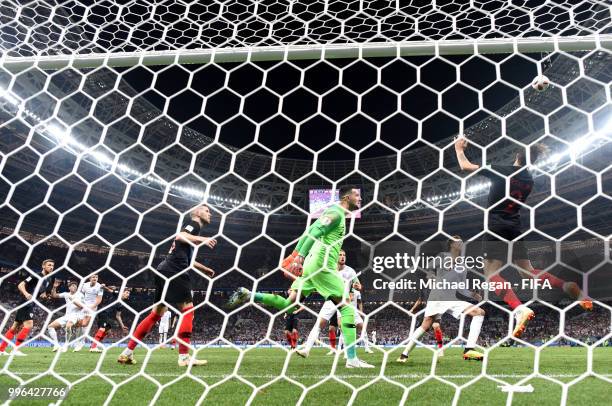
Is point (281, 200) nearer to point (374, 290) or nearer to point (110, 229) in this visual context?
point (374, 290)

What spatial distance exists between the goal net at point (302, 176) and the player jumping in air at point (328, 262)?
14 cm

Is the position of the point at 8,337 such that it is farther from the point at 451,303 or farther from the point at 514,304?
the point at 514,304

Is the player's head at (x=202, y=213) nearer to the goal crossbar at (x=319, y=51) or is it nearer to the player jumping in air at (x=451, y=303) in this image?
the goal crossbar at (x=319, y=51)

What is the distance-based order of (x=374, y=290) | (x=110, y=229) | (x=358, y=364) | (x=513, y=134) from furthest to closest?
(x=110, y=229) → (x=374, y=290) → (x=513, y=134) → (x=358, y=364)

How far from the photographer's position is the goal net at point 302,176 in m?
2.25

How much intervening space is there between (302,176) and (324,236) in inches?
153

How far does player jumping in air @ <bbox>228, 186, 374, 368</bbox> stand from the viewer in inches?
114

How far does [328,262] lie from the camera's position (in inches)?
130

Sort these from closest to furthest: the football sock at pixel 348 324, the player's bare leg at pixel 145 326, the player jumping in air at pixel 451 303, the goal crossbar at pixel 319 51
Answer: the goal crossbar at pixel 319 51 < the football sock at pixel 348 324 < the player's bare leg at pixel 145 326 < the player jumping in air at pixel 451 303

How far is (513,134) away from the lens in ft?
51.6

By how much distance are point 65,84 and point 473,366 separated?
46.2ft

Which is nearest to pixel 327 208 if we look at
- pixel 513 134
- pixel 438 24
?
pixel 438 24

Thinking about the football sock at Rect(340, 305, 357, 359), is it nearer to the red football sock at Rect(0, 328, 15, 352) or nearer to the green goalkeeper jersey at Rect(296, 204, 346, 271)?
the green goalkeeper jersey at Rect(296, 204, 346, 271)

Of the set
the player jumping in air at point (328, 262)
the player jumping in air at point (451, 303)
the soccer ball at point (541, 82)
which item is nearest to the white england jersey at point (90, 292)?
the player jumping in air at point (328, 262)
